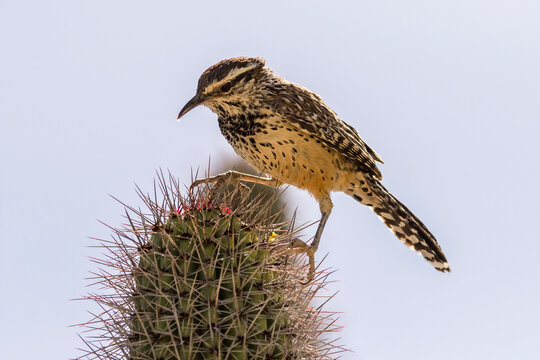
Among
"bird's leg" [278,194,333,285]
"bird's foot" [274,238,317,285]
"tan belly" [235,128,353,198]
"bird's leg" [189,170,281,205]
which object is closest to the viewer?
"bird's foot" [274,238,317,285]

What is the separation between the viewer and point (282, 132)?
488 cm

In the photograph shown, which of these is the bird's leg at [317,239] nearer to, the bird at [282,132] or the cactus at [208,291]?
the bird at [282,132]

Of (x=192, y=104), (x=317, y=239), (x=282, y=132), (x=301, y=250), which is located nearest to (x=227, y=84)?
(x=192, y=104)

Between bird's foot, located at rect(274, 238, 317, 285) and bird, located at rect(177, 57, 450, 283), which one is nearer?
bird's foot, located at rect(274, 238, 317, 285)

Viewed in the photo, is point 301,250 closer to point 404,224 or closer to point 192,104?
point 192,104

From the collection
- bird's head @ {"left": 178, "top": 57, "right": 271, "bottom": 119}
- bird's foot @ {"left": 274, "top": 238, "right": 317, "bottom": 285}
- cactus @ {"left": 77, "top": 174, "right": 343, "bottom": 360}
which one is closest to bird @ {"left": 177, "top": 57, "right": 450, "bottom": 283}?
bird's head @ {"left": 178, "top": 57, "right": 271, "bottom": 119}

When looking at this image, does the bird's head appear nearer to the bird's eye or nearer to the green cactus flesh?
the bird's eye

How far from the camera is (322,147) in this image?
16.9ft

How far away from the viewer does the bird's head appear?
4.56 m

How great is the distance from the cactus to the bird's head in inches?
64.7

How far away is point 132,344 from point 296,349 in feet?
2.05

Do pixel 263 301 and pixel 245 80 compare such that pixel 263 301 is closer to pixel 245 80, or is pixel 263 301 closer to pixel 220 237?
pixel 220 237

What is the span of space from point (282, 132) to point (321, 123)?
40cm

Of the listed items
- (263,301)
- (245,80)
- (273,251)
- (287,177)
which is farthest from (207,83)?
(263,301)
